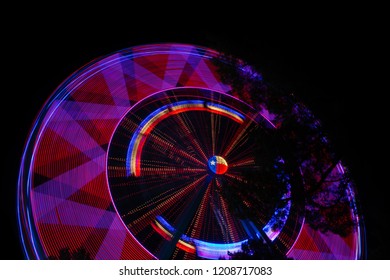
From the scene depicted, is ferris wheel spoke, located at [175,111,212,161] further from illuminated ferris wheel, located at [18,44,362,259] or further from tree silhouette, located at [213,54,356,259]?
tree silhouette, located at [213,54,356,259]

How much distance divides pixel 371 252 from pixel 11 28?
7.48 metres

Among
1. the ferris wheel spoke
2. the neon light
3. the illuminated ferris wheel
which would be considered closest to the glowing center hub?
the illuminated ferris wheel

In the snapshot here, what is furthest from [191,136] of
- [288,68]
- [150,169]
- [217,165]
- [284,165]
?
[288,68]

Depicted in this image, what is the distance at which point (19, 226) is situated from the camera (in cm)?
509

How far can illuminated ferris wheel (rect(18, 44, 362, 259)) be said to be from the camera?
557 cm

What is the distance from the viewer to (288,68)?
544 cm

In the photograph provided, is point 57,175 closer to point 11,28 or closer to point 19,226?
point 19,226

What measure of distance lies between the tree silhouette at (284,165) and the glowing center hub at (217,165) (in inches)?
39.4

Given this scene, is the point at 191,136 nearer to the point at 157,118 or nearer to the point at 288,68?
the point at 157,118

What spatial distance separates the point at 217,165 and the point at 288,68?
2378 millimetres

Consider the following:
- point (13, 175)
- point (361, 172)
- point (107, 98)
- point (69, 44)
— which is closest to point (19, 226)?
point (13, 175)

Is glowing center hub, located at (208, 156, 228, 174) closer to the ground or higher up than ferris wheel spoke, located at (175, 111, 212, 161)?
closer to the ground

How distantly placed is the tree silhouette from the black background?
0.76 feet

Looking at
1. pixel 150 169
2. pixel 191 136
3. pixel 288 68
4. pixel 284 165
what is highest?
pixel 288 68
